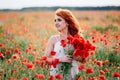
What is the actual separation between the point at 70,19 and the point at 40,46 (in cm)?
88

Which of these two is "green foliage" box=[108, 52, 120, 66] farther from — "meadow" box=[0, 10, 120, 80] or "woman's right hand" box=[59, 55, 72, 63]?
"woman's right hand" box=[59, 55, 72, 63]

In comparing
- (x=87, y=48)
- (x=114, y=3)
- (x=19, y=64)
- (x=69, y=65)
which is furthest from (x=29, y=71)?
(x=114, y=3)

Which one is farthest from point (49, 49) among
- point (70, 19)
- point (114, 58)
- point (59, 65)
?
point (114, 58)

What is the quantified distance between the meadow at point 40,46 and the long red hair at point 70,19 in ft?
0.73

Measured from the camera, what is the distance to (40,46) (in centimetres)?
271

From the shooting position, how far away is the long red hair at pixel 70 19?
1.86 m

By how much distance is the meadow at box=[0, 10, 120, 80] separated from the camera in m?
1.97

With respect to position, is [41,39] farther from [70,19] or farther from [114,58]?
[70,19]

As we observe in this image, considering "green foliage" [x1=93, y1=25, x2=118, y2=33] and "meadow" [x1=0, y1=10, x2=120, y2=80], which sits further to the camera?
"green foliage" [x1=93, y1=25, x2=118, y2=33]

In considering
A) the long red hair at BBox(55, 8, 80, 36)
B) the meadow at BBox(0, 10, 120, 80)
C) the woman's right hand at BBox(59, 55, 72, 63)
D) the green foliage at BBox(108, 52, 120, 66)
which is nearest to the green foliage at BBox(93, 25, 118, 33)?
the meadow at BBox(0, 10, 120, 80)

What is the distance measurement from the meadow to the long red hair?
22cm

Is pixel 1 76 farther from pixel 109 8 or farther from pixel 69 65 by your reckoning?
pixel 109 8

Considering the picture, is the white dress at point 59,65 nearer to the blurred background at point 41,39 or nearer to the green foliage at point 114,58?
the blurred background at point 41,39

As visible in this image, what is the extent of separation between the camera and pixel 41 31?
3.35 meters
